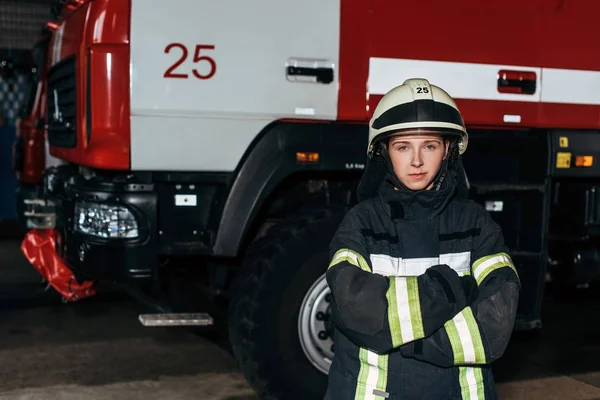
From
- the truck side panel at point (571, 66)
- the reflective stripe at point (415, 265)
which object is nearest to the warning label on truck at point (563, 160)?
the truck side panel at point (571, 66)

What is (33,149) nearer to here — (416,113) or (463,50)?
(463,50)

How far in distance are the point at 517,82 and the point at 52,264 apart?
10.5 feet

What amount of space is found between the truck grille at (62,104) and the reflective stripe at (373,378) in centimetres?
260

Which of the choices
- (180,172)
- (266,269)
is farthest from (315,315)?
(180,172)

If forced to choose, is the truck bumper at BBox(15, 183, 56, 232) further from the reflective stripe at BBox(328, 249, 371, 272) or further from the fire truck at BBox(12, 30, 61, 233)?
the reflective stripe at BBox(328, 249, 371, 272)

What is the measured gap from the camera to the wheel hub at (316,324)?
4.18 meters

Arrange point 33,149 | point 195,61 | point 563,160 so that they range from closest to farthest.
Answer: point 195,61 < point 563,160 < point 33,149

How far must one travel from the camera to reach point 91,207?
159 inches

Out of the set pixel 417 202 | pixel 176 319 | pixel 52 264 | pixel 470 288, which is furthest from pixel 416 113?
pixel 52 264

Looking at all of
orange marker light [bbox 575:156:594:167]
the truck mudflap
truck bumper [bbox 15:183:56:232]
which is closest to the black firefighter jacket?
orange marker light [bbox 575:156:594:167]

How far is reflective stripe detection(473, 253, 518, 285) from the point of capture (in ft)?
7.50

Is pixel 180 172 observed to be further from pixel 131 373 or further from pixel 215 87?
pixel 131 373

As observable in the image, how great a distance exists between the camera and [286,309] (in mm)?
4125

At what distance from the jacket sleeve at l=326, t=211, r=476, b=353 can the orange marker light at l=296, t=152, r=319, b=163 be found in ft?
6.35
